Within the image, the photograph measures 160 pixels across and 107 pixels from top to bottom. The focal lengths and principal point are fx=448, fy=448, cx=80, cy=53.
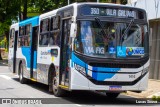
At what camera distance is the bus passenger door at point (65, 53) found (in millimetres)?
14281

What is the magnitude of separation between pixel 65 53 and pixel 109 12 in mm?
1997

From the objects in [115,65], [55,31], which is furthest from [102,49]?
[55,31]

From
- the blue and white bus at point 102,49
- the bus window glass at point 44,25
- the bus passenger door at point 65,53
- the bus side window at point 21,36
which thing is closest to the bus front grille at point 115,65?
the blue and white bus at point 102,49

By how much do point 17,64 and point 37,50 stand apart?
4.39 m

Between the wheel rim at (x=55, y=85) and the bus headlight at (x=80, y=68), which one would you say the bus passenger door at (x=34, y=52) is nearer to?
the wheel rim at (x=55, y=85)

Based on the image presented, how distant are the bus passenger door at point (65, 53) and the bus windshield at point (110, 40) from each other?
30.9 inches

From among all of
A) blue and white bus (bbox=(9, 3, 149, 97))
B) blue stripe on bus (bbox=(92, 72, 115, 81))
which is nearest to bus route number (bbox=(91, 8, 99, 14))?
blue and white bus (bbox=(9, 3, 149, 97))

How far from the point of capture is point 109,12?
14.1 meters

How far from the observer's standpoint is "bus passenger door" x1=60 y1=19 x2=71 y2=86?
14.3 meters

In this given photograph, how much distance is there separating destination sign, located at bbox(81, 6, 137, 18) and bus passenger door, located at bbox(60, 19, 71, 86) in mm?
862

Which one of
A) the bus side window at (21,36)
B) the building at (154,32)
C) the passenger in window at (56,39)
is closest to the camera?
the passenger in window at (56,39)

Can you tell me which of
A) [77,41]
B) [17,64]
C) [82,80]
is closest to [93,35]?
[77,41]

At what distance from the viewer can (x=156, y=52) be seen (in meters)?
24.0

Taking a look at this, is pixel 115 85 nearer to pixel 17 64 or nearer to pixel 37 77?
pixel 37 77
